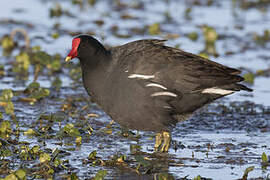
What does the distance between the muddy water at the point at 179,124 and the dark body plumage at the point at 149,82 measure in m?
0.45

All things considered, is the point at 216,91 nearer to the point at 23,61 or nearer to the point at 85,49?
the point at 85,49

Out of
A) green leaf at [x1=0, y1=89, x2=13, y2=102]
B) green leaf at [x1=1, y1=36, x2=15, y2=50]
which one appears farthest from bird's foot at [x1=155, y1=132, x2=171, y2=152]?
green leaf at [x1=1, y1=36, x2=15, y2=50]

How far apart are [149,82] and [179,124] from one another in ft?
5.10

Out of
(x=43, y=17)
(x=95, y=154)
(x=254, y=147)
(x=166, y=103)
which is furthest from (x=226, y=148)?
(x=43, y=17)

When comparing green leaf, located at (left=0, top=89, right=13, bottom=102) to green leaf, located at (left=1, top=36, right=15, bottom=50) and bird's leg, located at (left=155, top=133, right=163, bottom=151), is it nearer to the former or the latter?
bird's leg, located at (left=155, top=133, right=163, bottom=151)

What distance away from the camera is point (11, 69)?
998 centimetres

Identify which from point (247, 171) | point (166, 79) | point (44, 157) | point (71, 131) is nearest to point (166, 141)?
point (166, 79)

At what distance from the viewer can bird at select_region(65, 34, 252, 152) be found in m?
6.50

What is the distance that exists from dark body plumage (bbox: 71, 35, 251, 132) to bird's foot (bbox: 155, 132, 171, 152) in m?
0.23

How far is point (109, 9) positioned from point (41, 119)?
7.06 m

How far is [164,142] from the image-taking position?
22.7 ft

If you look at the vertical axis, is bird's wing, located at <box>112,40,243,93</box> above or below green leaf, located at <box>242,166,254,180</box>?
above

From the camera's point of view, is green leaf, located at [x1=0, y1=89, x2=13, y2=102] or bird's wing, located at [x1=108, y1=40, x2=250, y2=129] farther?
green leaf, located at [x1=0, y1=89, x2=13, y2=102]

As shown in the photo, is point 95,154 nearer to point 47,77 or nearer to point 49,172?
point 49,172
